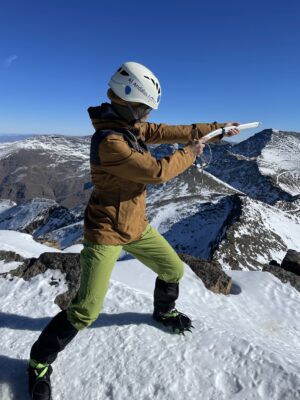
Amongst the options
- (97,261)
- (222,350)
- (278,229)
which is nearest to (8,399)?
(97,261)

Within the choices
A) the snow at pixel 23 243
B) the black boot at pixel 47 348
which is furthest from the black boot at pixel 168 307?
the snow at pixel 23 243

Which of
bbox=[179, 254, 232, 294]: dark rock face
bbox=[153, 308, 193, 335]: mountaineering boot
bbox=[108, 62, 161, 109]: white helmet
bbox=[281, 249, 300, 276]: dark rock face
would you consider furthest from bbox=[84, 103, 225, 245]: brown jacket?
bbox=[281, 249, 300, 276]: dark rock face

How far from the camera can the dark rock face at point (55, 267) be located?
11.0 meters

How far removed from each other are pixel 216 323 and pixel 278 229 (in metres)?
73.4

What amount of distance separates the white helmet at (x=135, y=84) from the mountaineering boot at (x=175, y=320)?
450 centimetres

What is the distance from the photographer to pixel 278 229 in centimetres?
7869

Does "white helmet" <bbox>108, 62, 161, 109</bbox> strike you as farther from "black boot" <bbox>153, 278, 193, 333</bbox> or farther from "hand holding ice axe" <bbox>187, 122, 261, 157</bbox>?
"black boot" <bbox>153, 278, 193, 333</bbox>

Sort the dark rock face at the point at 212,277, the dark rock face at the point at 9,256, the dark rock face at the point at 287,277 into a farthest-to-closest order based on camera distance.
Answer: the dark rock face at the point at 287,277 < the dark rock face at the point at 9,256 < the dark rock face at the point at 212,277

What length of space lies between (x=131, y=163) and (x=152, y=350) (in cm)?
389

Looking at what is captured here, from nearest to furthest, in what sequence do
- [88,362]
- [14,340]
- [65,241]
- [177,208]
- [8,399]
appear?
[8,399] → [88,362] → [14,340] → [65,241] → [177,208]

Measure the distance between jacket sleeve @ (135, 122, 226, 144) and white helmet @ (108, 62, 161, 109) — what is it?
4.21 ft

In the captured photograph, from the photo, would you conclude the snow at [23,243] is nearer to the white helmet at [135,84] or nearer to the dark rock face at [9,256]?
the dark rock face at [9,256]

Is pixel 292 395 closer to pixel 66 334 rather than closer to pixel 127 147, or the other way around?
pixel 66 334

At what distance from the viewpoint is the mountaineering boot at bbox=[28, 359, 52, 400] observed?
683cm
